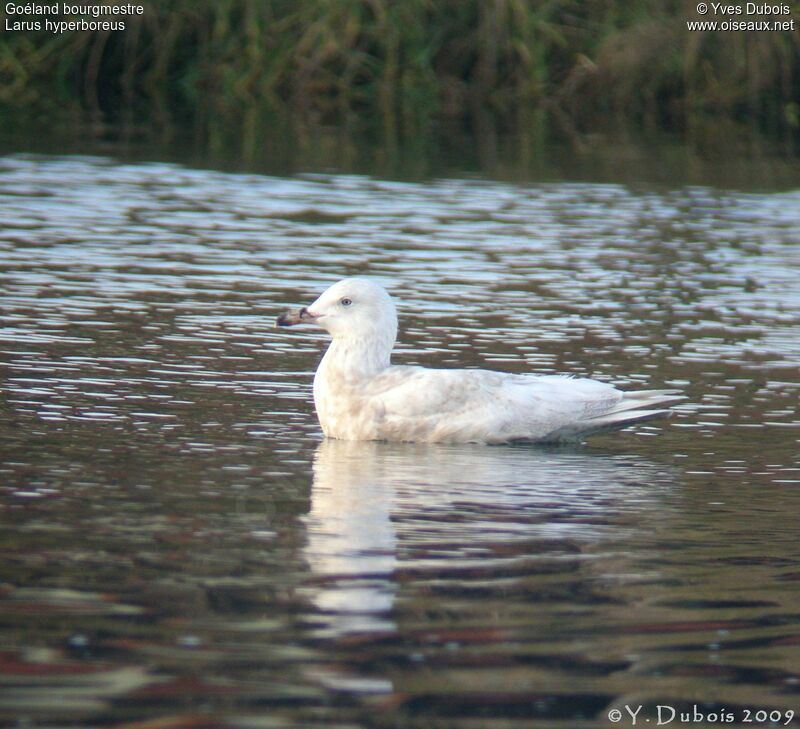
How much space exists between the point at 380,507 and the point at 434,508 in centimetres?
21

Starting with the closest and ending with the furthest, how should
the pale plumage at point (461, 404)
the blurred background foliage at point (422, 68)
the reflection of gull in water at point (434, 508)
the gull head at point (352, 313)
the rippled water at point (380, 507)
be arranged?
the rippled water at point (380, 507), the reflection of gull in water at point (434, 508), the pale plumage at point (461, 404), the gull head at point (352, 313), the blurred background foliage at point (422, 68)

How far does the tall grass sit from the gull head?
2141 cm

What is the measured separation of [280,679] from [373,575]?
1.15 m

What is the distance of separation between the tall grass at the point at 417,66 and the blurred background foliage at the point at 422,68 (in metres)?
0.03

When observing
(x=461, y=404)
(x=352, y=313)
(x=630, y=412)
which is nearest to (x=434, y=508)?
(x=461, y=404)

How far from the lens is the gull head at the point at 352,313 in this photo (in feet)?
30.8

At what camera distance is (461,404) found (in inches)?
355

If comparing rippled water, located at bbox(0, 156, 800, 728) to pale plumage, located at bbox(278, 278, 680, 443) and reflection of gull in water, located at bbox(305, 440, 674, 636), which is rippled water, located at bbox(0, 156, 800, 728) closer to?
reflection of gull in water, located at bbox(305, 440, 674, 636)

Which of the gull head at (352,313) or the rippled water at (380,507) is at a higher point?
the gull head at (352,313)

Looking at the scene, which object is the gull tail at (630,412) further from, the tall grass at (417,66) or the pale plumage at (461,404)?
the tall grass at (417,66)

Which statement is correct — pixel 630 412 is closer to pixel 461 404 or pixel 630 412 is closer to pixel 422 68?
pixel 461 404

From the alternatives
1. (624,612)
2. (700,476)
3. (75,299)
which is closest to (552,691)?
(624,612)

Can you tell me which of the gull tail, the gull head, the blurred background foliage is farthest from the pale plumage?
the blurred background foliage

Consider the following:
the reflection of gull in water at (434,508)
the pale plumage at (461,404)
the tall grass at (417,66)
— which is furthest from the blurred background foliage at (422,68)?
the reflection of gull in water at (434,508)
